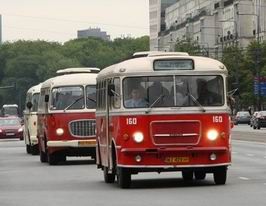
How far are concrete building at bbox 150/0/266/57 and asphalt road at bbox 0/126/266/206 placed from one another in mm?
88571

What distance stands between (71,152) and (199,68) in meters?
11.8

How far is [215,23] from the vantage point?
141 metres

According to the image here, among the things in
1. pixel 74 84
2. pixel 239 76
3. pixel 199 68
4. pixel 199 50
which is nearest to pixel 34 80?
pixel 199 50

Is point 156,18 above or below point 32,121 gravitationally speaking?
above

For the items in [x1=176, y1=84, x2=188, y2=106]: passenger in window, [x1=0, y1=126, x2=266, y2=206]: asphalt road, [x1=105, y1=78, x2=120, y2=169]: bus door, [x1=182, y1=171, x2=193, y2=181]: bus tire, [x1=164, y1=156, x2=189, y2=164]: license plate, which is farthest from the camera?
[x1=182, y1=171, x2=193, y2=181]: bus tire

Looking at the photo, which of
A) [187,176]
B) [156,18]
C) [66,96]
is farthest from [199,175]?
[156,18]

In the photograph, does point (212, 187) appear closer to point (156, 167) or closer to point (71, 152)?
point (156, 167)

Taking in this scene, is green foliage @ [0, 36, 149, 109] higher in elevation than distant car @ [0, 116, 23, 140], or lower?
higher

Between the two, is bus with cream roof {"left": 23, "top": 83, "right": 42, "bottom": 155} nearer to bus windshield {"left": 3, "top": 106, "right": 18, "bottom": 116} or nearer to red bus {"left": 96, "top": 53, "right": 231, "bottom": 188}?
red bus {"left": 96, "top": 53, "right": 231, "bottom": 188}

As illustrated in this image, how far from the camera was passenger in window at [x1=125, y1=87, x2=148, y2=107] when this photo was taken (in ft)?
67.1

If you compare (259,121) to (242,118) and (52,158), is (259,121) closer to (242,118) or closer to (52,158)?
(242,118)

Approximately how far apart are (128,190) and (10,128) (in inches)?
1747

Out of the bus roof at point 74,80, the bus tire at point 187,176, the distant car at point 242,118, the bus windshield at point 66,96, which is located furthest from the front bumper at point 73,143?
the distant car at point 242,118

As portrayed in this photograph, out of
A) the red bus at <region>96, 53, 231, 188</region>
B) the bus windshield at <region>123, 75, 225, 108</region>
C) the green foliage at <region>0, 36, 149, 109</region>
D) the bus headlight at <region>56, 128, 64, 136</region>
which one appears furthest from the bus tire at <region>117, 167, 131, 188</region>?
the green foliage at <region>0, 36, 149, 109</region>
